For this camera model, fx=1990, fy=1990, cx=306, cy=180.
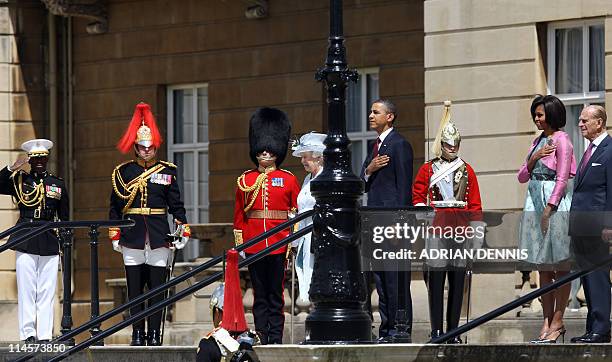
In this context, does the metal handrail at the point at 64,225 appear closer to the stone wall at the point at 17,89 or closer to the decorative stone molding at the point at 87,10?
the stone wall at the point at 17,89

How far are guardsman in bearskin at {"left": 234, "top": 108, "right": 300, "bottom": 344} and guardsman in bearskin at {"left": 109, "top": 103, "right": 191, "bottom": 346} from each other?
2.85 ft

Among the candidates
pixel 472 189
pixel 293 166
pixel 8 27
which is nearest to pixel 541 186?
pixel 472 189

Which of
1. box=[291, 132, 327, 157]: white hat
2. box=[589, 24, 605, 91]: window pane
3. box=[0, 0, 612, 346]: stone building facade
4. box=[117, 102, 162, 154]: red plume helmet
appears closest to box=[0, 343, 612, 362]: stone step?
box=[291, 132, 327, 157]: white hat

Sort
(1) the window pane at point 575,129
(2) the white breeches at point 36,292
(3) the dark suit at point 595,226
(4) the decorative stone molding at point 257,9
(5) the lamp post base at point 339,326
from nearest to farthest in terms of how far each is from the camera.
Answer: (5) the lamp post base at point 339,326 → (3) the dark suit at point 595,226 → (2) the white breeches at point 36,292 → (1) the window pane at point 575,129 → (4) the decorative stone molding at point 257,9

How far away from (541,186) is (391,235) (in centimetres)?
136

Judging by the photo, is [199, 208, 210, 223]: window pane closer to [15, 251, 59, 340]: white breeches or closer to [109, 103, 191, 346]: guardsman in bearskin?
[15, 251, 59, 340]: white breeches

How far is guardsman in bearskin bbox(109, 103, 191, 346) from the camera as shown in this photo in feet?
56.3

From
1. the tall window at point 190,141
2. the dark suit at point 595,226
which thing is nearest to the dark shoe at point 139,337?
the dark suit at point 595,226

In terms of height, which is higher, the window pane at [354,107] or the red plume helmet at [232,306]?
the window pane at [354,107]

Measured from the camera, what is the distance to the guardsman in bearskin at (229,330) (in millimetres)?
13039

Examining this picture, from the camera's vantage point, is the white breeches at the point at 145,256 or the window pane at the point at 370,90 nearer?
the white breeches at the point at 145,256

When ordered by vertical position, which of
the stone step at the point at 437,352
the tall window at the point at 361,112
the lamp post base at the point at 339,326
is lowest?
the stone step at the point at 437,352

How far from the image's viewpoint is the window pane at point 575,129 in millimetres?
20297

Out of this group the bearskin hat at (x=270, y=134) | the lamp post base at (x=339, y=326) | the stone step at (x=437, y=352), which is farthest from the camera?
the bearskin hat at (x=270, y=134)
